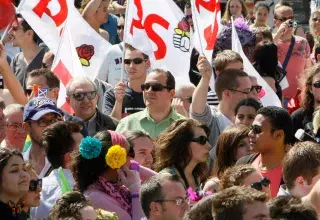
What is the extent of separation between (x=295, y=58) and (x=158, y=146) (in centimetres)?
524

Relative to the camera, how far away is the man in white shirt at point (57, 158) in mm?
8125

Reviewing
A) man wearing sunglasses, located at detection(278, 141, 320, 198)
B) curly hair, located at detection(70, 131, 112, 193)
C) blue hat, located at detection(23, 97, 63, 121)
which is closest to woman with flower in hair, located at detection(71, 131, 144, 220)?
curly hair, located at detection(70, 131, 112, 193)

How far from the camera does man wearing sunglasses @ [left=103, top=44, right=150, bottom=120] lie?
35.4ft

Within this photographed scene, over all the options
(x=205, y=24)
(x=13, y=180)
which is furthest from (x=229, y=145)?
(x=205, y=24)

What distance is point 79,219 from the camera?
7008mm

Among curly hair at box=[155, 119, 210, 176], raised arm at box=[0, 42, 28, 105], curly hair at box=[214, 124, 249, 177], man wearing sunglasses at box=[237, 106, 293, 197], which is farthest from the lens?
raised arm at box=[0, 42, 28, 105]

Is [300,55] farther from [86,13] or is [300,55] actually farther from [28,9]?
[28,9]

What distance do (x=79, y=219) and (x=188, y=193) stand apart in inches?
53.3

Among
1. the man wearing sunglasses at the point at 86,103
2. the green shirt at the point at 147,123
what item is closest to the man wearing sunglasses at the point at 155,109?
the green shirt at the point at 147,123

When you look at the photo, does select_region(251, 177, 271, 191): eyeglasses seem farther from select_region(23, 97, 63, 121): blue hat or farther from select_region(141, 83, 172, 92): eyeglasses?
select_region(141, 83, 172, 92): eyeglasses

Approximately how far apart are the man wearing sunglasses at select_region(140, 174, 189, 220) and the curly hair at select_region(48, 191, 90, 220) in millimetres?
438

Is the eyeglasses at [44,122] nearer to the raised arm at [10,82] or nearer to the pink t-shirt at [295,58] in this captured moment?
the raised arm at [10,82]

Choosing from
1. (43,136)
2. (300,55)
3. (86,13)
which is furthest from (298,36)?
(43,136)

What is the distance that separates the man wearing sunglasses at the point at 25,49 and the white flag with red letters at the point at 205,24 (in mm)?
2071
